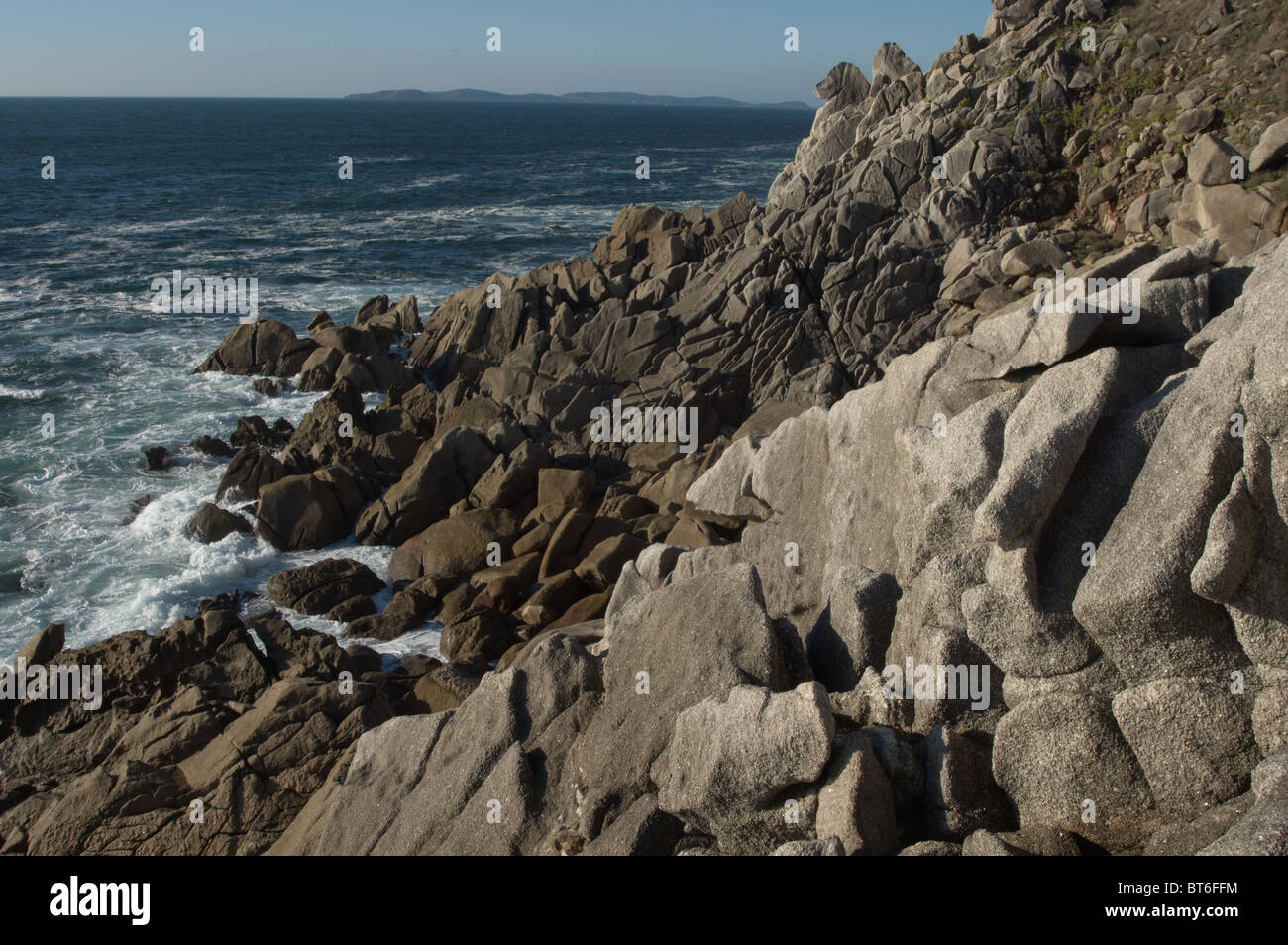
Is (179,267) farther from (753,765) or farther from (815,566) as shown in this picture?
(753,765)

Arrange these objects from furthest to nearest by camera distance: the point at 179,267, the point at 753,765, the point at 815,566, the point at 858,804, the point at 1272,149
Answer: the point at 179,267
the point at 1272,149
the point at 815,566
the point at 753,765
the point at 858,804

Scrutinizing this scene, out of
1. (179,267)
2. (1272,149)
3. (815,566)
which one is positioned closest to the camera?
(815,566)

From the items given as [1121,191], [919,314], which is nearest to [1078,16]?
[1121,191]

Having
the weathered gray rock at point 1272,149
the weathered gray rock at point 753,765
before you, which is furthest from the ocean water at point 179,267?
the weathered gray rock at point 1272,149

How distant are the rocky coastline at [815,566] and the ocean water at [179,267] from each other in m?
1.90

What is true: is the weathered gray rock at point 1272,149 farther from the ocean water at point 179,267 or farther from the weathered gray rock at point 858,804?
the ocean water at point 179,267

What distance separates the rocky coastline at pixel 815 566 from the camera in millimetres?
8539

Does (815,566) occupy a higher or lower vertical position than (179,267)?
lower

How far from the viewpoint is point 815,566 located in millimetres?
13727

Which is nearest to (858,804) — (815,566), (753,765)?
(753,765)

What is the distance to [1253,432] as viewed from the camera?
8.21m

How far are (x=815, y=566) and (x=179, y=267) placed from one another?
1938 inches

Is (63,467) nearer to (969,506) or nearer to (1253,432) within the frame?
(969,506)

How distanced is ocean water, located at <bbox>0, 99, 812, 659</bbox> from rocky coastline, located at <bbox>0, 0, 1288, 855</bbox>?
1.90 meters
